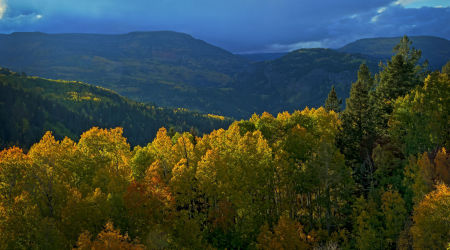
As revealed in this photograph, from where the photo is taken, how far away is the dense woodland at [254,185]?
3772 cm

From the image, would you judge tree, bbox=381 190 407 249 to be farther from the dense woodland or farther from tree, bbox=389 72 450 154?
tree, bbox=389 72 450 154

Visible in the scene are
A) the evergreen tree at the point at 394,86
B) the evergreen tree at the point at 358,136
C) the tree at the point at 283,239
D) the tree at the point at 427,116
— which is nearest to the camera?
the tree at the point at 283,239

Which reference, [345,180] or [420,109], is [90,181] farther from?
[420,109]

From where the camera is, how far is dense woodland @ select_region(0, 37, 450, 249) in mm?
37719

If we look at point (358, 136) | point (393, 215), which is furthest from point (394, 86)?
point (393, 215)

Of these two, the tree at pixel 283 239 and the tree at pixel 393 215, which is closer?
the tree at pixel 283 239

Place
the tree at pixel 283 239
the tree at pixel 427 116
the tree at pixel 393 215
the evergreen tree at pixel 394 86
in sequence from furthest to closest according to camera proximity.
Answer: the evergreen tree at pixel 394 86, the tree at pixel 427 116, the tree at pixel 393 215, the tree at pixel 283 239

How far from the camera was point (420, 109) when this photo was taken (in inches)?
2168

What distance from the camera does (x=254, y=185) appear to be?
4978cm

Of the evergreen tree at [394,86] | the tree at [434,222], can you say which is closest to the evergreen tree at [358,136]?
the evergreen tree at [394,86]

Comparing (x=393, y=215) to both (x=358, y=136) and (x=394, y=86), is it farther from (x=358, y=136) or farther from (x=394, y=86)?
(x=394, y=86)

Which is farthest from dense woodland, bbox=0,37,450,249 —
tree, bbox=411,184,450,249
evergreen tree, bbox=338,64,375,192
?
evergreen tree, bbox=338,64,375,192

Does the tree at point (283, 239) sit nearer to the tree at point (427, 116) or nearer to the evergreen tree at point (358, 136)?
the evergreen tree at point (358, 136)

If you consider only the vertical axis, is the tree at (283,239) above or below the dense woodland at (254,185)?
below
